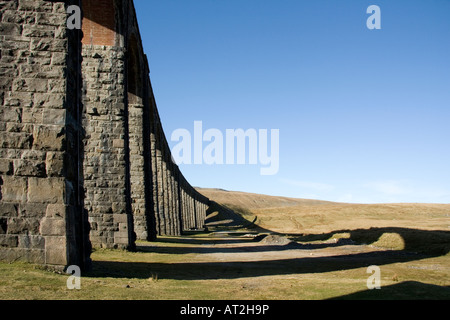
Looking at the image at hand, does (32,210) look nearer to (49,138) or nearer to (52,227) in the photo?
(52,227)

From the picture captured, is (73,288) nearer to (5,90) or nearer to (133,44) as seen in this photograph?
(5,90)

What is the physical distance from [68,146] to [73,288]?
263 cm

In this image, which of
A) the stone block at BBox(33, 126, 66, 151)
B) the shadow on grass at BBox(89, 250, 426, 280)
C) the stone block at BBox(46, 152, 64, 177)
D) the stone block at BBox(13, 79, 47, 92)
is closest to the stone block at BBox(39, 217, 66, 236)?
the stone block at BBox(46, 152, 64, 177)

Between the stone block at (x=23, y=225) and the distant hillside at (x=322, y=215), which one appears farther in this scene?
the distant hillside at (x=322, y=215)

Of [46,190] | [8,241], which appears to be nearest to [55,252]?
[8,241]

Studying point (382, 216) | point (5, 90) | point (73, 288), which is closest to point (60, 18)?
point (5, 90)

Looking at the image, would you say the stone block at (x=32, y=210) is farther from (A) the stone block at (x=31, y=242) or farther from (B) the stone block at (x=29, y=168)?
(B) the stone block at (x=29, y=168)

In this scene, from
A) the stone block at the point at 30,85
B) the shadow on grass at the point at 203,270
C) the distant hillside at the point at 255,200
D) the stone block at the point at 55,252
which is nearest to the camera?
the stone block at the point at 55,252

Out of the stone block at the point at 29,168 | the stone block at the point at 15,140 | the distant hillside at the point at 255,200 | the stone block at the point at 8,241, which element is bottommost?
the distant hillside at the point at 255,200

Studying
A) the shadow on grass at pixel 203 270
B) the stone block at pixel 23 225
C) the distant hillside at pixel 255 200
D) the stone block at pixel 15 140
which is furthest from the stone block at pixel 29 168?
the distant hillside at pixel 255 200

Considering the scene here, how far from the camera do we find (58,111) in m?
7.01

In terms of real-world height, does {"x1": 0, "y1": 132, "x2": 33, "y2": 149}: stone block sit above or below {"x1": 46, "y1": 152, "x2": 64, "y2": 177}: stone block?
above

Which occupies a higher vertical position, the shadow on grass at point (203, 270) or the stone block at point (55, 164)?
the stone block at point (55, 164)

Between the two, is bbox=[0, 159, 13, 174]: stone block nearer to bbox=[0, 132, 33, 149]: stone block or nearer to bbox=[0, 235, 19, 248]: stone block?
bbox=[0, 132, 33, 149]: stone block
